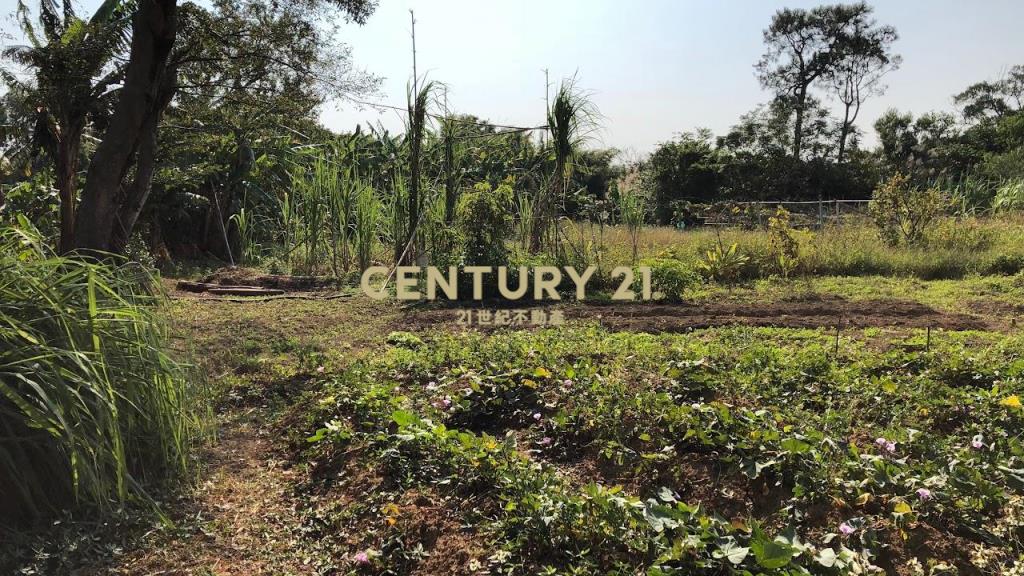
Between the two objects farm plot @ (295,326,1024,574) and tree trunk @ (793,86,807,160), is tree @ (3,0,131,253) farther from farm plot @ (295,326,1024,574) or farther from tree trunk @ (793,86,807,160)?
tree trunk @ (793,86,807,160)

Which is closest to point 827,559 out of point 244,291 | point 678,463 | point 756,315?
point 678,463

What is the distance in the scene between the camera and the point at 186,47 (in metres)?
6.96

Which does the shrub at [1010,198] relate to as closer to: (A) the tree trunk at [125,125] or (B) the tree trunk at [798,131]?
(B) the tree trunk at [798,131]

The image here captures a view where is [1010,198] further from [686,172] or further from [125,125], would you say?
[125,125]

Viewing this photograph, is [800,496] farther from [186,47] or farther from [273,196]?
[273,196]

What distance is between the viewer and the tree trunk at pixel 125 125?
5691 millimetres

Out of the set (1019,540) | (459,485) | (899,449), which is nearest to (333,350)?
(459,485)

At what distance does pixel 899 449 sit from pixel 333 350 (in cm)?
392

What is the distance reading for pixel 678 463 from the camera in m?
2.75

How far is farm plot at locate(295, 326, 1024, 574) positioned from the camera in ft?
6.93

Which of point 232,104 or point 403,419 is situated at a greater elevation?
point 232,104

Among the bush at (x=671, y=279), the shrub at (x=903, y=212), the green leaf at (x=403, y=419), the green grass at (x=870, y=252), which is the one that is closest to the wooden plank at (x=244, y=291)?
the green grass at (x=870, y=252)

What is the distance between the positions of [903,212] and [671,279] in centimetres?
593

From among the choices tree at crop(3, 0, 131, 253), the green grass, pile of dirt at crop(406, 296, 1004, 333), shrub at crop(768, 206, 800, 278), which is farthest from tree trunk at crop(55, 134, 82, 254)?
shrub at crop(768, 206, 800, 278)
